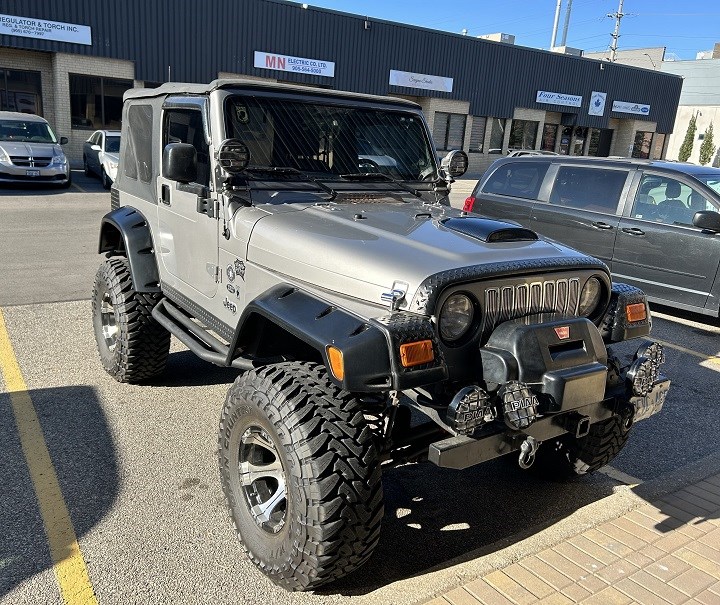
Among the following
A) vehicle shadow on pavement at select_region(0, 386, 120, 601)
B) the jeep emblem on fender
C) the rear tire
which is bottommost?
vehicle shadow on pavement at select_region(0, 386, 120, 601)

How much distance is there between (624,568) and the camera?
9.93 ft

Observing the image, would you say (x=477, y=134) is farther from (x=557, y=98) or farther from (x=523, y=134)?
(x=557, y=98)

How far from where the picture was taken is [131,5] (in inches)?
816

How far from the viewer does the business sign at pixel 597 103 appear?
3401 centimetres

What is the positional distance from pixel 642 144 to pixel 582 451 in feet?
129

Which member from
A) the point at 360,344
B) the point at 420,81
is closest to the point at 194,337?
the point at 360,344

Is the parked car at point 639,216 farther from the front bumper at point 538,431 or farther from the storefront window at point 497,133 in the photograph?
the storefront window at point 497,133

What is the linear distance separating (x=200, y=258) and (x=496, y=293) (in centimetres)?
195

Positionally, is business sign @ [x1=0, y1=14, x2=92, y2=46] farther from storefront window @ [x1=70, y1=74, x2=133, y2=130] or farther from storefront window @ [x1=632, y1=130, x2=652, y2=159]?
storefront window @ [x1=632, y1=130, x2=652, y2=159]

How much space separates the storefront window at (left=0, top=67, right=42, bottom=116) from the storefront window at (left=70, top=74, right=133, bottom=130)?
3.67ft

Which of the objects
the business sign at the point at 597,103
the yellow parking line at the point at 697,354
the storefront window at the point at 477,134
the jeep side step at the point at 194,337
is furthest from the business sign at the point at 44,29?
the business sign at the point at 597,103

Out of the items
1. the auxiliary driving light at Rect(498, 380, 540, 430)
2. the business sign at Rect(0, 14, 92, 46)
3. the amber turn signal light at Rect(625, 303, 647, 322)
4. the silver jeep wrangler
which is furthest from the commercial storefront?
the auxiliary driving light at Rect(498, 380, 540, 430)

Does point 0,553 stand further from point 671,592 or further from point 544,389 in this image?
point 671,592

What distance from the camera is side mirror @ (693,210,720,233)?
6738 millimetres
